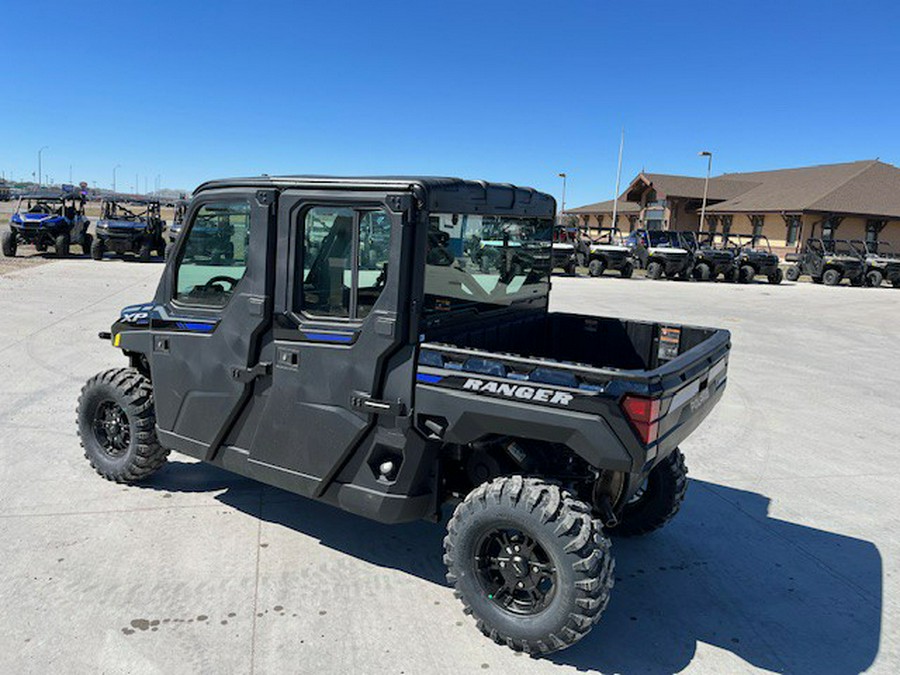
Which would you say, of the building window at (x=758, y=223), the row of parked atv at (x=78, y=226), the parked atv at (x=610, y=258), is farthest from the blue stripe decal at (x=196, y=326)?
the building window at (x=758, y=223)

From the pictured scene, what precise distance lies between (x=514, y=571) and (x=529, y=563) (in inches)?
3.6

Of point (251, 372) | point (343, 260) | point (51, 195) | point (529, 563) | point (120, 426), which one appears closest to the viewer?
point (529, 563)

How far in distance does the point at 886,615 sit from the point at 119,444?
4.79 metres

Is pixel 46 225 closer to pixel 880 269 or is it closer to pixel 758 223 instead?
pixel 880 269

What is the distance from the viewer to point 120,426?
4805 millimetres

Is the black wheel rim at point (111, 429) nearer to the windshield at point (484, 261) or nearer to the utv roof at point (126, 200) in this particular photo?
the windshield at point (484, 261)

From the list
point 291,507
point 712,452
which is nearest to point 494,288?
point 291,507

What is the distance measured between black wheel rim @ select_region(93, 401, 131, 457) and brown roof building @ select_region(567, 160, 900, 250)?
124 ft

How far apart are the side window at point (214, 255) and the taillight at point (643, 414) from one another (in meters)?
2.16

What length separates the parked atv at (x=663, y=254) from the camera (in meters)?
26.0

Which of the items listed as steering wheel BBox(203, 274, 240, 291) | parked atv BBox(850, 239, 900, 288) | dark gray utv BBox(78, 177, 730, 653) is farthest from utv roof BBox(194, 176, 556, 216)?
parked atv BBox(850, 239, 900, 288)

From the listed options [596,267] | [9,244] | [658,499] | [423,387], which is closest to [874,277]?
[596,267]

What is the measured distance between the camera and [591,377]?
2986 millimetres

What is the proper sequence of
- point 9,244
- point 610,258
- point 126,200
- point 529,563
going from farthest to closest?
point 610,258, point 126,200, point 9,244, point 529,563
